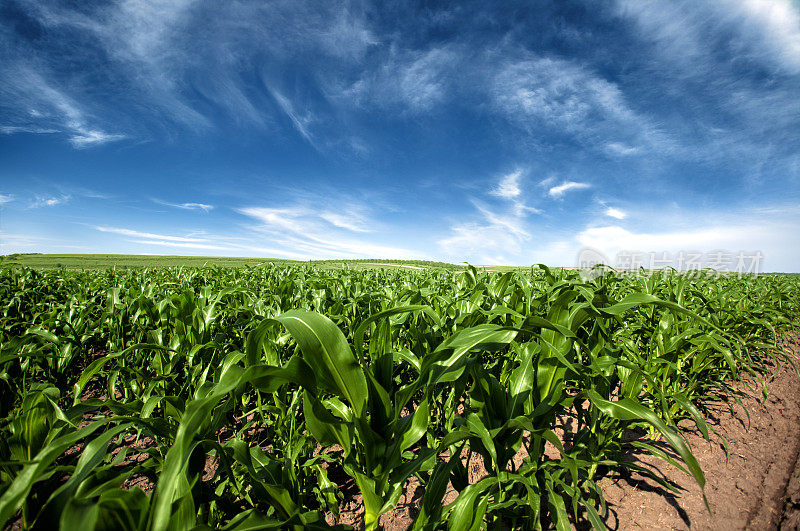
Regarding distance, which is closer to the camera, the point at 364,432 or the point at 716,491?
the point at 364,432

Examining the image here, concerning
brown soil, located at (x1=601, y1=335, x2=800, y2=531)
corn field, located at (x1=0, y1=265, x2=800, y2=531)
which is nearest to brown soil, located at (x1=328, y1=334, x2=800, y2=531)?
brown soil, located at (x1=601, y1=335, x2=800, y2=531)

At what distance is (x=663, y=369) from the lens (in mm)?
2961

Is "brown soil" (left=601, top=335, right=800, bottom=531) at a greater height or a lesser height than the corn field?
lesser

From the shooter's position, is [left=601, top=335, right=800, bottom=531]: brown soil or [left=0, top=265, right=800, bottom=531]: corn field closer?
[left=0, top=265, right=800, bottom=531]: corn field

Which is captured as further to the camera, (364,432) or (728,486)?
(728,486)

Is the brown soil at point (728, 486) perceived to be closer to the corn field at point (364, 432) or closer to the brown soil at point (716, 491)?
the brown soil at point (716, 491)

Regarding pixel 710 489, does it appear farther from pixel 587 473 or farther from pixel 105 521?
pixel 105 521

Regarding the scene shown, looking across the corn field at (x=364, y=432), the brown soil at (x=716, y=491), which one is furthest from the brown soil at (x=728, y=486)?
the corn field at (x=364, y=432)

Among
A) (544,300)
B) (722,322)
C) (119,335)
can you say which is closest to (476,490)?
(544,300)

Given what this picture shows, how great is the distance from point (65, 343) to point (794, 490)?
6820mm

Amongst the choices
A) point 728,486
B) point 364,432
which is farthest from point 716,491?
point 364,432

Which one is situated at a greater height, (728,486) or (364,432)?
(364,432)

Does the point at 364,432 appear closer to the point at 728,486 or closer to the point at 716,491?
the point at 716,491

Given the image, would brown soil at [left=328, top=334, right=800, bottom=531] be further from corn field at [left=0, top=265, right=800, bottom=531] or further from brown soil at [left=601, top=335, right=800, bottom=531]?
corn field at [left=0, top=265, right=800, bottom=531]
